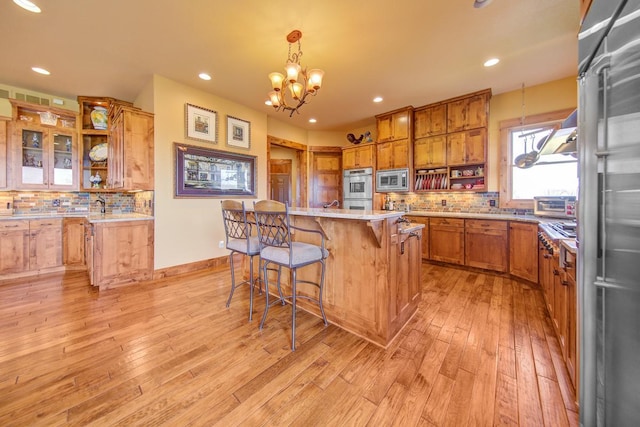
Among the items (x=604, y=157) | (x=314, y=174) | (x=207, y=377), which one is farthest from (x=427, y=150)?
(x=207, y=377)

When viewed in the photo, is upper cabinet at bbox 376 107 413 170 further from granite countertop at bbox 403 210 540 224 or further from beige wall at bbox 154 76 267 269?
beige wall at bbox 154 76 267 269

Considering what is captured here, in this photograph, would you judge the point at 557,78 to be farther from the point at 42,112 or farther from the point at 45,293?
the point at 42,112

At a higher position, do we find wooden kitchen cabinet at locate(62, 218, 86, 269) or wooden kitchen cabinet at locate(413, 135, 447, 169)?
wooden kitchen cabinet at locate(413, 135, 447, 169)

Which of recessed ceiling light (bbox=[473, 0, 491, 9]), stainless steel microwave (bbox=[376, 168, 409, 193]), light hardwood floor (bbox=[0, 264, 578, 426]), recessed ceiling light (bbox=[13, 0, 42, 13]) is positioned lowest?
light hardwood floor (bbox=[0, 264, 578, 426])

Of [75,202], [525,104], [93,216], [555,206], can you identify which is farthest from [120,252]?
[525,104]

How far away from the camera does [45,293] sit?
2.84m

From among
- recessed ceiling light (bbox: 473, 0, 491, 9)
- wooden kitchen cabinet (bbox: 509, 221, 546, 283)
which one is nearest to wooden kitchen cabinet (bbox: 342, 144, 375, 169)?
wooden kitchen cabinet (bbox: 509, 221, 546, 283)

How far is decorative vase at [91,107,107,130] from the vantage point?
4012mm

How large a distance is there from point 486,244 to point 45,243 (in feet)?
22.7

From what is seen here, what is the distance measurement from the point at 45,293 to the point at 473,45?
19.6ft

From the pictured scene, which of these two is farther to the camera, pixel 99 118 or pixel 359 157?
pixel 359 157

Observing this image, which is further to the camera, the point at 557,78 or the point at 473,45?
the point at 557,78

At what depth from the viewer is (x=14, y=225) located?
333cm

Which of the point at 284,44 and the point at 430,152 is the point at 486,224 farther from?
the point at 284,44
